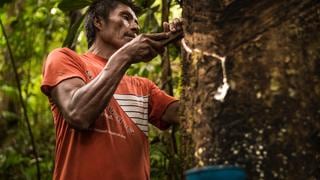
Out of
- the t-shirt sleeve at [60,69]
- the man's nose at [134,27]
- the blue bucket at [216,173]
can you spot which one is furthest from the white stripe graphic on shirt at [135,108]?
the blue bucket at [216,173]

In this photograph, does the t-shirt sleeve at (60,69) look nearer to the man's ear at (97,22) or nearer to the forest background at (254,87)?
the man's ear at (97,22)

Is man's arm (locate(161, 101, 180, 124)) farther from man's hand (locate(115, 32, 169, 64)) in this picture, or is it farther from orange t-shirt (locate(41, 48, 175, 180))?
man's hand (locate(115, 32, 169, 64))

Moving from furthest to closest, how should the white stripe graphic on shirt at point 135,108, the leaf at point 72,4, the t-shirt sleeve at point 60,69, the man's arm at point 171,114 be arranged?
the leaf at point 72,4 → the man's arm at point 171,114 → the white stripe graphic on shirt at point 135,108 → the t-shirt sleeve at point 60,69

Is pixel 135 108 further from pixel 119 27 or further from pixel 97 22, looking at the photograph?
pixel 97 22

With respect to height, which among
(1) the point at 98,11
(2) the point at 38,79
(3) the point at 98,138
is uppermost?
(2) the point at 38,79

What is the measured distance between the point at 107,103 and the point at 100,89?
0.24 ft

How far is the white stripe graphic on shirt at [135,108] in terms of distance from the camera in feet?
8.11

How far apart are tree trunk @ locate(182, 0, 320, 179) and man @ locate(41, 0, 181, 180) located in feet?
2.29

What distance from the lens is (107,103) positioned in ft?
6.89

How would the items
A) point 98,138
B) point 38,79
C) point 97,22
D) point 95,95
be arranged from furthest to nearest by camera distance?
point 38,79
point 97,22
point 98,138
point 95,95

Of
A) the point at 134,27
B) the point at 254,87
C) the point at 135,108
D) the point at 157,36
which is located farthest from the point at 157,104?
the point at 254,87

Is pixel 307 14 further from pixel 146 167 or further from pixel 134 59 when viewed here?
pixel 146 167

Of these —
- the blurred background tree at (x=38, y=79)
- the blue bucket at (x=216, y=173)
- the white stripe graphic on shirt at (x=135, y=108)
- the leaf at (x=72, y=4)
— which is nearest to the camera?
the blue bucket at (x=216, y=173)

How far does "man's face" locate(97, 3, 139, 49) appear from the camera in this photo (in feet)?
8.77
